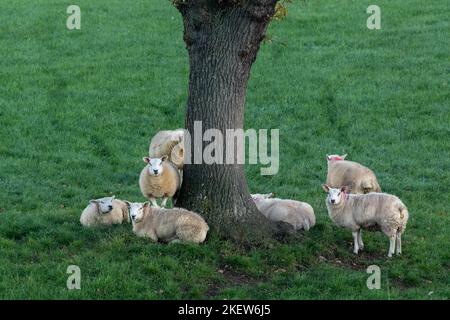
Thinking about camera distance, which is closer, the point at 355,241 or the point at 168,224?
the point at 168,224

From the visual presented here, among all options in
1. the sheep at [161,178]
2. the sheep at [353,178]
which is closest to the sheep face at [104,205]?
the sheep at [161,178]

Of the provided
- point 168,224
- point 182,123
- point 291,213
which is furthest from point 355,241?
point 182,123

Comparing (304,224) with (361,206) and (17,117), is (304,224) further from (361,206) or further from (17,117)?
(17,117)

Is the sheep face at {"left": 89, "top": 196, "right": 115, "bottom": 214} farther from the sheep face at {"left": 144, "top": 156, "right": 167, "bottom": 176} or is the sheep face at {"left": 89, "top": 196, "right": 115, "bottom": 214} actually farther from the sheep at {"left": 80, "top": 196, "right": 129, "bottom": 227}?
the sheep face at {"left": 144, "top": 156, "right": 167, "bottom": 176}

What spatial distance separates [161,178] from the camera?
11.6 m

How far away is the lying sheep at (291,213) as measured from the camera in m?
11.4

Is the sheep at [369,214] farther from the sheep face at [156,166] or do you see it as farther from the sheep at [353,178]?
the sheep face at [156,166]

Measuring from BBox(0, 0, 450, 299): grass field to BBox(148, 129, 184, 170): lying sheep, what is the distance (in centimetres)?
147

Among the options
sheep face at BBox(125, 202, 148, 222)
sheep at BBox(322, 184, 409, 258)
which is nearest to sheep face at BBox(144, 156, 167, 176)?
sheep face at BBox(125, 202, 148, 222)

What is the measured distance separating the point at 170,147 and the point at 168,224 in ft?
7.84

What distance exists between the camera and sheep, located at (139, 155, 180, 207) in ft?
37.9

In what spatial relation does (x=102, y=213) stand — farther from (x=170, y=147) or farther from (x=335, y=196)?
(x=335, y=196)
